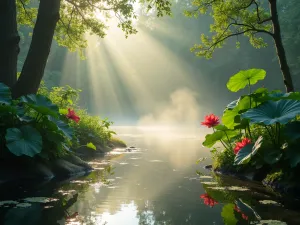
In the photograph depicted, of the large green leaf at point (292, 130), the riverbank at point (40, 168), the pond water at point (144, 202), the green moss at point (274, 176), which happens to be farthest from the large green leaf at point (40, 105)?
the green moss at point (274, 176)

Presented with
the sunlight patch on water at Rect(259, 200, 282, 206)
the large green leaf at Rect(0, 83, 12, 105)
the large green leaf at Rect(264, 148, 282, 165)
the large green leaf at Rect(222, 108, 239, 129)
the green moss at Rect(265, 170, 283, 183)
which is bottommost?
the sunlight patch on water at Rect(259, 200, 282, 206)

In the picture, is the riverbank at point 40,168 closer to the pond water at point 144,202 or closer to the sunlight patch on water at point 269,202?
the pond water at point 144,202

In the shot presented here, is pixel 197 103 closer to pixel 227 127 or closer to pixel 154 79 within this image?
pixel 154 79

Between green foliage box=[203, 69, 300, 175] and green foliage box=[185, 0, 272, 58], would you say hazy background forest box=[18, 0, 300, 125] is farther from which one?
green foliage box=[203, 69, 300, 175]

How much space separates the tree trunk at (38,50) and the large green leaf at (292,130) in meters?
5.31

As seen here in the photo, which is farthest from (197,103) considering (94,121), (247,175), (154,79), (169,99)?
(247,175)

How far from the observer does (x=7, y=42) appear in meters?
7.31

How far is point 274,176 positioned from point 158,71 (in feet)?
195

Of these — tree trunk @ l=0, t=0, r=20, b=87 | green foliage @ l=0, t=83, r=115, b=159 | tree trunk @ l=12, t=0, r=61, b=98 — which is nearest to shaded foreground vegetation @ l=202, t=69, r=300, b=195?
green foliage @ l=0, t=83, r=115, b=159

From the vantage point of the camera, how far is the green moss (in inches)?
219

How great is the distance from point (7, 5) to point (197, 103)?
54068 mm

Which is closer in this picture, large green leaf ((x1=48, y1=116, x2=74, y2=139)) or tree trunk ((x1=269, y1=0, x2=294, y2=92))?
large green leaf ((x1=48, y1=116, x2=74, y2=139))

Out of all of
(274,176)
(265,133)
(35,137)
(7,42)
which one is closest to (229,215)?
(274,176)

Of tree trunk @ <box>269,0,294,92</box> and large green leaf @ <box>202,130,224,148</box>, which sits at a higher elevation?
tree trunk @ <box>269,0,294,92</box>
